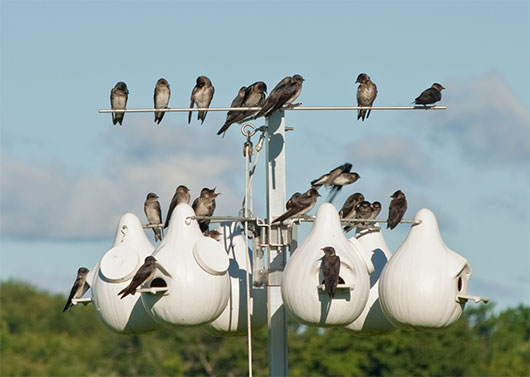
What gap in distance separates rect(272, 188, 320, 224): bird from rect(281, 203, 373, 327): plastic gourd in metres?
0.29

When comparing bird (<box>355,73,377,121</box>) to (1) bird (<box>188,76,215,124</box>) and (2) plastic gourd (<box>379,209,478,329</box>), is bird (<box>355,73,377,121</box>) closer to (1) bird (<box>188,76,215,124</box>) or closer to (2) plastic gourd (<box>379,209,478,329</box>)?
(1) bird (<box>188,76,215,124</box>)

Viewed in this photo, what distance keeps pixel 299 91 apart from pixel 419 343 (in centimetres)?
4028

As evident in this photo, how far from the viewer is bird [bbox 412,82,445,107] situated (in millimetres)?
12680

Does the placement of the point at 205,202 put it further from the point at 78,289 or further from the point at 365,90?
the point at 365,90

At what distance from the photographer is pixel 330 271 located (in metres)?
8.36

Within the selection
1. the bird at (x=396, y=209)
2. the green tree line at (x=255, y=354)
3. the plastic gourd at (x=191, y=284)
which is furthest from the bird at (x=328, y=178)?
the green tree line at (x=255, y=354)

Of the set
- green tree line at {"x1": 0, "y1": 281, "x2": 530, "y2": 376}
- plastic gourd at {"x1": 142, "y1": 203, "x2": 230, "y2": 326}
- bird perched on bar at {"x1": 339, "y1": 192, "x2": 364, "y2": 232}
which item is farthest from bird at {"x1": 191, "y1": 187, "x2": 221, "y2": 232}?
green tree line at {"x1": 0, "y1": 281, "x2": 530, "y2": 376}

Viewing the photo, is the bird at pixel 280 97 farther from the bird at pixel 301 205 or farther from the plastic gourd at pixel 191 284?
the plastic gourd at pixel 191 284

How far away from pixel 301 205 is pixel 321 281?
0.99m

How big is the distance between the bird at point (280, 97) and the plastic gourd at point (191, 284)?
108 centimetres

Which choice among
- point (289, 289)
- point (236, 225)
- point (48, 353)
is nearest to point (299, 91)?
point (236, 225)

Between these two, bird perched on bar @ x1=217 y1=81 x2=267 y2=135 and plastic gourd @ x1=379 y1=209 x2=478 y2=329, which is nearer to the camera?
plastic gourd @ x1=379 y1=209 x2=478 y2=329

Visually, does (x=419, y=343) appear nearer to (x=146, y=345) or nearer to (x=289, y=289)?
(x=146, y=345)

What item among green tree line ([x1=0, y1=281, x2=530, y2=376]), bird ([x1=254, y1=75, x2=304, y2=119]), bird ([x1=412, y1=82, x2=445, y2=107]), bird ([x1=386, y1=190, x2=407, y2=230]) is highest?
bird ([x1=412, y1=82, x2=445, y2=107])
